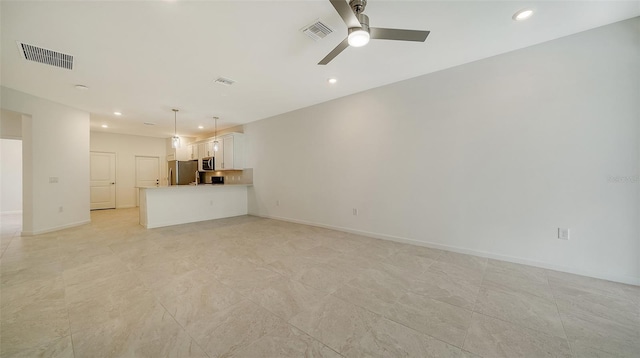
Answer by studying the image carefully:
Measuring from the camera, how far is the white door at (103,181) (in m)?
7.25

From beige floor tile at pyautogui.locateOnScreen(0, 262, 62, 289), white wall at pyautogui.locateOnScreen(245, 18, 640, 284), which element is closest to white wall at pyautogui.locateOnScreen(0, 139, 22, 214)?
beige floor tile at pyautogui.locateOnScreen(0, 262, 62, 289)

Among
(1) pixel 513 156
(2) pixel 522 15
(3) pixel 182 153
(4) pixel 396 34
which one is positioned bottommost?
(1) pixel 513 156

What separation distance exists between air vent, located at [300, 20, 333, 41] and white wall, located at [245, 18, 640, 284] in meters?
1.84

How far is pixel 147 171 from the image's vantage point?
8.34m

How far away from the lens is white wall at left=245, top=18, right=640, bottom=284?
233 cm

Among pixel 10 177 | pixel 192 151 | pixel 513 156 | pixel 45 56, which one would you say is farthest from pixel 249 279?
pixel 10 177

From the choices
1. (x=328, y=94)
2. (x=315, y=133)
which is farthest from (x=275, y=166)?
(x=328, y=94)

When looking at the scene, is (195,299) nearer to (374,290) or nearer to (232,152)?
(374,290)

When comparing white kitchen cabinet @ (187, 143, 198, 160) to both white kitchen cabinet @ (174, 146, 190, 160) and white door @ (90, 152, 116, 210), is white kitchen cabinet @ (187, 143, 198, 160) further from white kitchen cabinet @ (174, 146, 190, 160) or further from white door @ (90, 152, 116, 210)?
white door @ (90, 152, 116, 210)

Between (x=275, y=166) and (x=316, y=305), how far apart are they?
4235 millimetres

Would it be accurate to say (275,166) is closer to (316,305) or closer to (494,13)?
(316,305)

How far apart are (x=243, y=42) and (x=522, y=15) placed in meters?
2.99

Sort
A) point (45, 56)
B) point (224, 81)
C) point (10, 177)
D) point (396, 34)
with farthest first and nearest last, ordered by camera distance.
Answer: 1. point (10, 177)
2. point (224, 81)
3. point (45, 56)
4. point (396, 34)

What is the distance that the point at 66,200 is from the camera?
4.72 m
